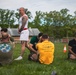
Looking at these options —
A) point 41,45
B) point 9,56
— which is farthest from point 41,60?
point 9,56

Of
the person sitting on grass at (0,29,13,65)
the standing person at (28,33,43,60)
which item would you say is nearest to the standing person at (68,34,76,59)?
the standing person at (28,33,43,60)

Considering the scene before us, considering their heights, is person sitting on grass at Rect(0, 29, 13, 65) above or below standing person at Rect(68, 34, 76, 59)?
above

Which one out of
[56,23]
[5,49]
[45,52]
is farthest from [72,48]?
[56,23]

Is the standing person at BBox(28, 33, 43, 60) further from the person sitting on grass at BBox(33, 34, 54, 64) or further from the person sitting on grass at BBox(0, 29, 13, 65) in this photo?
the person sitting on grass at BBox(0, 29, 13, 65)

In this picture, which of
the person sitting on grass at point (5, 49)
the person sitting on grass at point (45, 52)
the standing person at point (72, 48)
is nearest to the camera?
the person sitting on grass at point (5, 49)

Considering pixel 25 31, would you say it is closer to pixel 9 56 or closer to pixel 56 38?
pixel 9 56

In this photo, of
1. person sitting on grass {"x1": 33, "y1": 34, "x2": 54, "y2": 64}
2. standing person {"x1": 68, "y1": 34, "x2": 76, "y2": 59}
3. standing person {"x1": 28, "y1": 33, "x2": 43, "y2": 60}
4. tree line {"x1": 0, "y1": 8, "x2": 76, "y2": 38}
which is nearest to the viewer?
person sitting on grass {"x1": 33, "y1": 34, "x2": 54, "y2": 64}

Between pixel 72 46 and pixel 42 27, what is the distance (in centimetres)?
8732

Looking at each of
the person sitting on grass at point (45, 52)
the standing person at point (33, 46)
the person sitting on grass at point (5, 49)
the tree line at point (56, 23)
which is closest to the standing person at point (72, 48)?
the standing person at point (33, 46)

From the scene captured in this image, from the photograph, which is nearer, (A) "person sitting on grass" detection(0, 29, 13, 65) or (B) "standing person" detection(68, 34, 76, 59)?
(A) "person sitting on grass" detection(0, 29, 13, 65)

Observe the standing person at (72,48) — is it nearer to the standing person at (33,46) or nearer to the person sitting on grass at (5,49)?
the standing person at (33,46)

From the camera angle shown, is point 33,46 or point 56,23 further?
point 56,23

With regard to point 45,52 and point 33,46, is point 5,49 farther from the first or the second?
point 33,46

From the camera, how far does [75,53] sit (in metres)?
10.9
